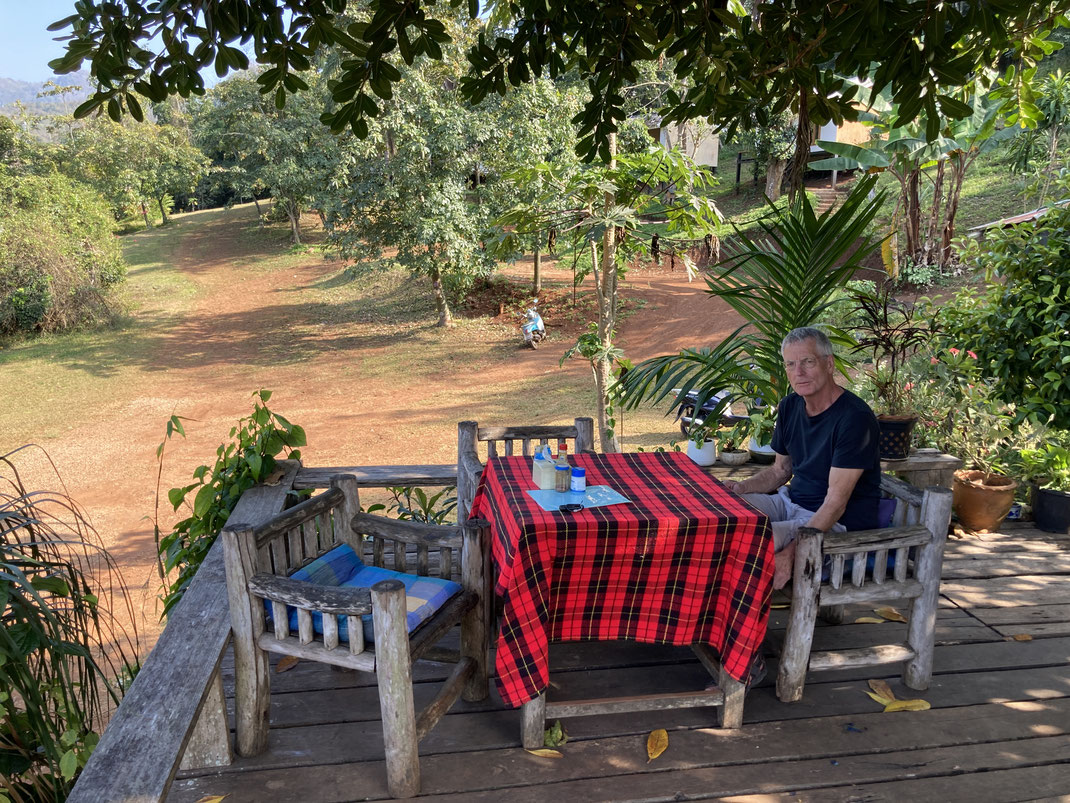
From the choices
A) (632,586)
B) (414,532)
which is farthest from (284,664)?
(632,586)

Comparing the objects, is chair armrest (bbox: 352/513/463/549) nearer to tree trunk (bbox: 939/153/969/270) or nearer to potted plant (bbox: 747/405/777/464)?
potted plant (bbox: 747/405/777/464)

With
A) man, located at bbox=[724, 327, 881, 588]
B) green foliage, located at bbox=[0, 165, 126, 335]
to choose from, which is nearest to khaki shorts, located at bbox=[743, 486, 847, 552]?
man, located at bbox=[724, 327, 881, 588]

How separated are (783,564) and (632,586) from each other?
1.87ft

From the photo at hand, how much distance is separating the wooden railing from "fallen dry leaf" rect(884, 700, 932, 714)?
2.36m

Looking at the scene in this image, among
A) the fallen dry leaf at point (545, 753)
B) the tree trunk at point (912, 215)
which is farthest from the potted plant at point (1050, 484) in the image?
the tree trunk at point (912, 215)

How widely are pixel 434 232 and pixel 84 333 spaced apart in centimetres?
1023

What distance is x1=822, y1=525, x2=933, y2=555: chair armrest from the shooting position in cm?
291

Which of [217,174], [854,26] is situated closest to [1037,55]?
[854,26]

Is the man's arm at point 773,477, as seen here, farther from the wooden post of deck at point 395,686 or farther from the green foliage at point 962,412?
the green foliage at point 962,412

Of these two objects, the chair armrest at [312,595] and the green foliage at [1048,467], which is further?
the green foliage at [1048,467]

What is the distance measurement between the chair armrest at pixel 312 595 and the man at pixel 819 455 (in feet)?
4.90

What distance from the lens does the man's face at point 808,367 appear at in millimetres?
3150

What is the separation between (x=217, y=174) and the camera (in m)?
33.7

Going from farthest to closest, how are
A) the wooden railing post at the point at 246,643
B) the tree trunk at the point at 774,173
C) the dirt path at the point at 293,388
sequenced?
1. the tree trunk at the point at 774,173
2. the dirt path at the point at 293,388
3. the wooden railing post at the point at 246,643
